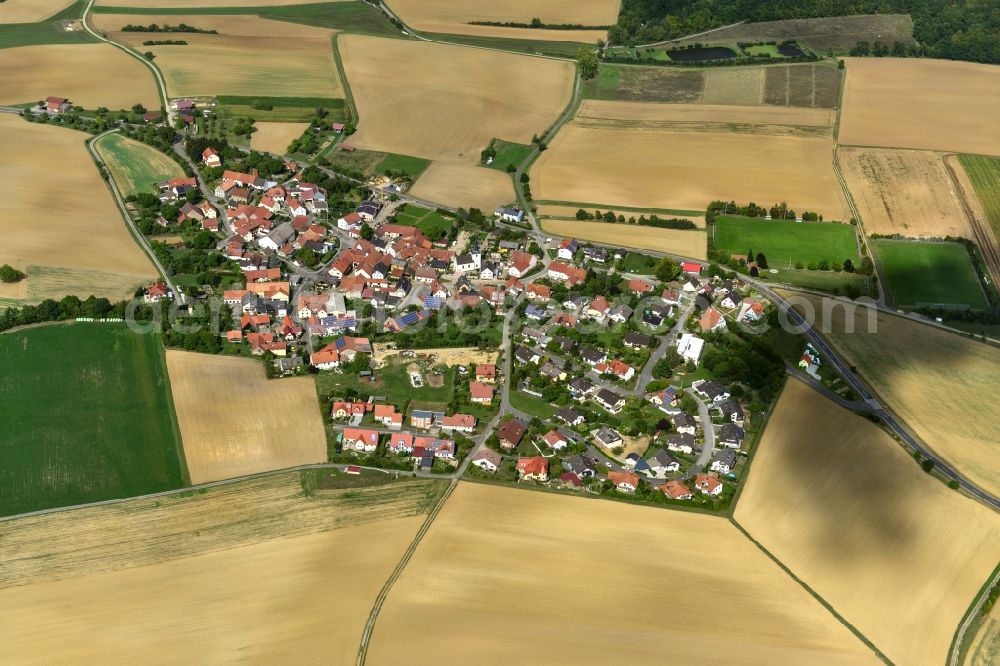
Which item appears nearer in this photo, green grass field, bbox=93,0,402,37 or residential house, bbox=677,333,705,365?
residential house, bbox=677,333,705,365

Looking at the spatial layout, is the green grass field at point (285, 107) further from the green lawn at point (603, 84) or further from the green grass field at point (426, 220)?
the green lawn at point (603, 84)

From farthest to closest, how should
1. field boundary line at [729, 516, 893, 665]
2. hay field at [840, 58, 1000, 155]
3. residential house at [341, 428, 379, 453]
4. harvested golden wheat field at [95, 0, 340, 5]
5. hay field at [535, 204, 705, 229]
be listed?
harvested golden wheat field at [95, 0, 340, 5] < hay field at [840, 58, 1000, 155] < hay field at [535, 204, 705, 229] < residential house at [341, 428, 379, 453] < field boundary line at [729, 516, 893, 665]

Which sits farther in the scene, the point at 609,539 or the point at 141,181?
the point at 141,181

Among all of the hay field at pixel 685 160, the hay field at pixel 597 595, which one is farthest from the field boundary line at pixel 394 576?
the hay field at pixel 685 160

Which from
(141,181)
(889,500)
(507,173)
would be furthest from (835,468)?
(141,181)

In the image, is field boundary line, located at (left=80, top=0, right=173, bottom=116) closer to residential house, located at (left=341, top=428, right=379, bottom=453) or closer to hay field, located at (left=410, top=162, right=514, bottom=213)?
hay field, located at (left=410, top=162, right=514, bottom=213)

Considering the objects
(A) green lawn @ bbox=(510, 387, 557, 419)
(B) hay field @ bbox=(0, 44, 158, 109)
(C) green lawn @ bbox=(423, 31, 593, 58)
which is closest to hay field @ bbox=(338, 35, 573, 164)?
(C) green lawn @ bbox=(423, 31, 593, 58)

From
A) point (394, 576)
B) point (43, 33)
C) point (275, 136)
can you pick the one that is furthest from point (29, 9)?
point (394, 576)

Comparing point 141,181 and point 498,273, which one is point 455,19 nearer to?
point 141,181
